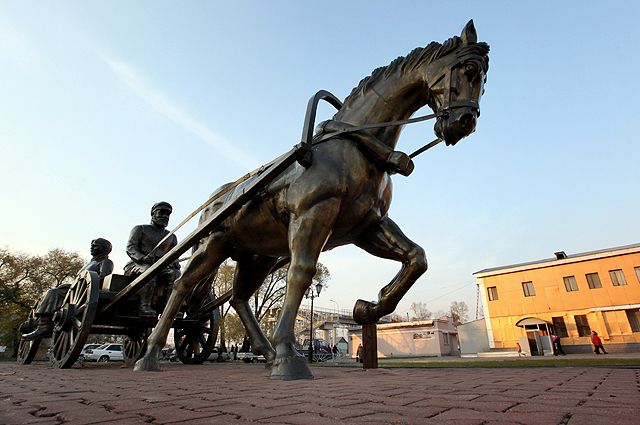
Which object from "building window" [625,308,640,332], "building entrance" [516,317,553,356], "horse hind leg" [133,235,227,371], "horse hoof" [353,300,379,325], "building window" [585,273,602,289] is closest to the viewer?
"horse hoof" [353,300,379,325]

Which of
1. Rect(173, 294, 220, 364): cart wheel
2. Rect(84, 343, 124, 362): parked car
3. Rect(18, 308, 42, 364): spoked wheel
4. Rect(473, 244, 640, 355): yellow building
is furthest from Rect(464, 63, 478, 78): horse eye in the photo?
Rect(84, 343, 124, 362): parked car

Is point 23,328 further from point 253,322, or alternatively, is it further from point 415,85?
point 415,85

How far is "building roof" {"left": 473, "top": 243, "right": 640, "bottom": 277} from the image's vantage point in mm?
26306

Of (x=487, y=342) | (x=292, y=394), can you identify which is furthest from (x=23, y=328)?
(x=487, y=342)

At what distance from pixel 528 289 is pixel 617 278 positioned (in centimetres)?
541

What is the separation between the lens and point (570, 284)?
27.8 metres

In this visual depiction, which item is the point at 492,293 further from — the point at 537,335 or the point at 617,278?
the point at 617,278

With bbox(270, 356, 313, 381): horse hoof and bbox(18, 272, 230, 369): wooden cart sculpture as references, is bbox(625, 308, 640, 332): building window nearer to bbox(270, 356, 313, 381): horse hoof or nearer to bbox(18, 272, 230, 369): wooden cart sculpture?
bbox(18, 272, 230, 369): wooden cart sculpture

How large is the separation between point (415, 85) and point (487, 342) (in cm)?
3068

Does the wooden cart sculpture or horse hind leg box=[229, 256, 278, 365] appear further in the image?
the wooden cart sculpture

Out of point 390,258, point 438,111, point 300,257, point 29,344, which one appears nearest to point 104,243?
point 29,344

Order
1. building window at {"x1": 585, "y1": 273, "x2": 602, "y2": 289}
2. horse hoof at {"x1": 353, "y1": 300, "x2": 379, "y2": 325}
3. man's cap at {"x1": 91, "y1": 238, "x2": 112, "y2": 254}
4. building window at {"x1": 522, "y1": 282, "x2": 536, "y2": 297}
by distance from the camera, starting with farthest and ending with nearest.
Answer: building window at {"x1": 522, "y1": 282, "x2": 536, "y2": 297}
building window at {"x1": 585, "y1": 273, "x2": 602, "y2": 289}
man's cap at {"x1": 91, "y1": 238, "x2": 112, "y2": 254}
horse hoof at {"x1": 353, "y1": 300, "x2": 379, "y2": 325}

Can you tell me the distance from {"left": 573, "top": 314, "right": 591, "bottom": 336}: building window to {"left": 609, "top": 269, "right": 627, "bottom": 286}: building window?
2.96m

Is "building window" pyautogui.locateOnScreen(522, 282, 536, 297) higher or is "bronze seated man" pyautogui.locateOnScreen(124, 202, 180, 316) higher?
"building window" pyautogui.locateOnScreen(522, 282, 536, 297)
